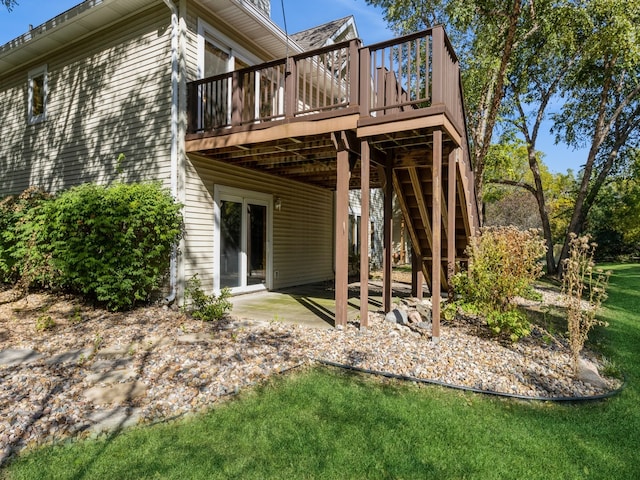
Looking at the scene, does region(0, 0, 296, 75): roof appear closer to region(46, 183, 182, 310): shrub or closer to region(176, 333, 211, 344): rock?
region(46, 183, 182, 310): shrub

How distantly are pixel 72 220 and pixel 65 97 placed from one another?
412cm

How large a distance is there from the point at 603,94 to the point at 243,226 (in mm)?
12255

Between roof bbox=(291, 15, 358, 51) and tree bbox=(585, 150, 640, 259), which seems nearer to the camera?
roof bbox=(291, 15, 358, 51)

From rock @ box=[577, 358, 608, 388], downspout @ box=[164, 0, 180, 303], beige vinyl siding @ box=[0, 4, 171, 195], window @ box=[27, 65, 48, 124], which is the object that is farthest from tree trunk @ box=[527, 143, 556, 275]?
window @ box=[27, 65, 48, 124]

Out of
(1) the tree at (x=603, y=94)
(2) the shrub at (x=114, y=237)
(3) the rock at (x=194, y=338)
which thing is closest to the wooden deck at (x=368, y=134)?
(2) the shrub at (x=114, y=237)

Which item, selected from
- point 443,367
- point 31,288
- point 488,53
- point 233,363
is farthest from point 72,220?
point 488,53

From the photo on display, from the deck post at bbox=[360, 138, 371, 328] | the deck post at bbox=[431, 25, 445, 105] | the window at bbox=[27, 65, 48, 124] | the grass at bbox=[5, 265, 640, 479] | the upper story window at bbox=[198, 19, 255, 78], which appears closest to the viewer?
the grass at bbox=[5, 265, 640, 479]

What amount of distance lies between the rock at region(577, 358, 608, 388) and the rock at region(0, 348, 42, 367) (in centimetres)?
570

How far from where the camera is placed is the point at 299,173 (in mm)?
8781

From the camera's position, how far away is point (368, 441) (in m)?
2.58

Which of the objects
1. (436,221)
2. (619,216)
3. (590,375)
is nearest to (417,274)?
(436,221)

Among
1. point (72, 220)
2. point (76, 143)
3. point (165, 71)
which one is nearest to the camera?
point (72, 220)

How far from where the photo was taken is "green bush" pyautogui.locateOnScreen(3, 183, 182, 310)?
573cm

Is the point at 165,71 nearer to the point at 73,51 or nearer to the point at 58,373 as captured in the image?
the point at 73,51
